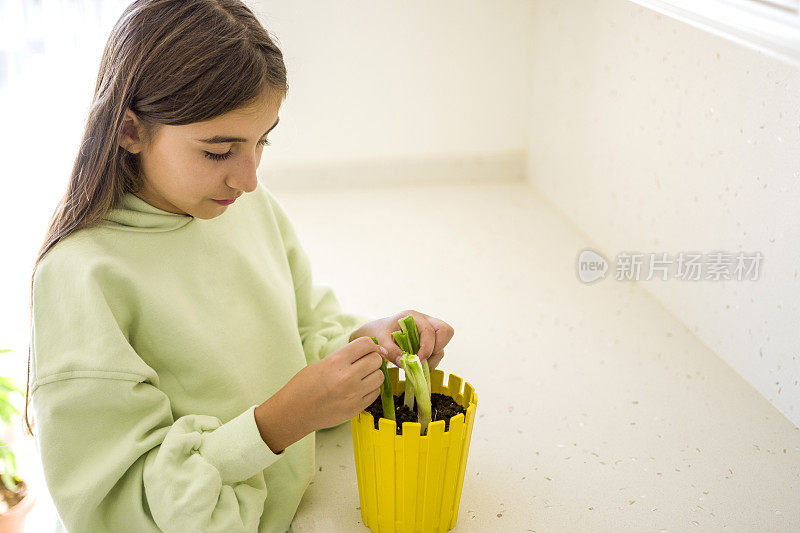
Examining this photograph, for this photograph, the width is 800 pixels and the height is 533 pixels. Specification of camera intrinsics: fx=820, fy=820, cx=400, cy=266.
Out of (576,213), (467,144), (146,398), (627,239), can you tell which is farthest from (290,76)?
(146,398)

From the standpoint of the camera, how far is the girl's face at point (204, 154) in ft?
2.51

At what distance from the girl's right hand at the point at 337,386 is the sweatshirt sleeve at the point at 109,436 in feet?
0.18

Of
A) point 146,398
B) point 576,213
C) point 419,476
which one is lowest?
point 576,213

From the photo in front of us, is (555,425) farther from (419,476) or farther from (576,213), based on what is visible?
(576,213)

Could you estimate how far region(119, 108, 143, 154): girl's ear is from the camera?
0.77 m

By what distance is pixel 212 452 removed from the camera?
777 mm

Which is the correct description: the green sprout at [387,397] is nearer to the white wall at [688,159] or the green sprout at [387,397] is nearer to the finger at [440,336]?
the finger at [440,336]

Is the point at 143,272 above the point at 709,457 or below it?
above

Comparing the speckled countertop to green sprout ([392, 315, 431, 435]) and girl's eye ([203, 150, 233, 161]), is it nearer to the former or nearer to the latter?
green sprout ([392, 315, 431, 435])

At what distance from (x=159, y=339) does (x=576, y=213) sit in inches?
45.4

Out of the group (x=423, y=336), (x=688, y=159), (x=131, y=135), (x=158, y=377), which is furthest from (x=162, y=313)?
(x=688, y=159)

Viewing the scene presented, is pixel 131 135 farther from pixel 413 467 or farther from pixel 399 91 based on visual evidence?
pixel 399 91

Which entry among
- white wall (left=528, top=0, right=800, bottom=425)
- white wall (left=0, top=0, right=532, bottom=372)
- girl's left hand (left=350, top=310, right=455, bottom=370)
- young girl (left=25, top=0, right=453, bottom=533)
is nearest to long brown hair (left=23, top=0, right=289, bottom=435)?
young girl (left=25, top=0, right=453, bottom=533)

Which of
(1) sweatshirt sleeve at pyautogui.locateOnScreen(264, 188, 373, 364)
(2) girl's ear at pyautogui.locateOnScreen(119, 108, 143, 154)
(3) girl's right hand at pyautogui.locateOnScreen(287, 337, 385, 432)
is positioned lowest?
(1) sweatshirt sleeve at pyautogui.locateOnScreen(264, 188, 373, 364)
